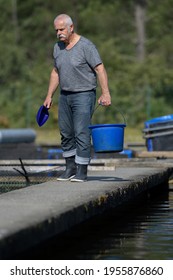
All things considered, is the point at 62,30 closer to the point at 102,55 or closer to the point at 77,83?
the point at 77,83

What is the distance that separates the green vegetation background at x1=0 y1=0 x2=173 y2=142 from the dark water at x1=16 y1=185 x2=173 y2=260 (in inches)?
1033

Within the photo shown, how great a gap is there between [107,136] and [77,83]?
0.70m

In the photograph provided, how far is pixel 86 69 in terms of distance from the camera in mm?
10992

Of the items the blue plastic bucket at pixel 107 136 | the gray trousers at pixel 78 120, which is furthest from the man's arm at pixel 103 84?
the blue plastic bucket at pixel 107 136

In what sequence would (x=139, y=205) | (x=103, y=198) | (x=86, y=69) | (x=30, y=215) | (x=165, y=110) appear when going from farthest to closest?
1. (x=165, y=110)
2. (x=139, y=205)
3. (x=86, y=69)
4. (x=103, y=198)
5. (x=30, y=215)

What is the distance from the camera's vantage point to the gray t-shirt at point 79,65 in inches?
430

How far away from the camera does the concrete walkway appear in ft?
22.8

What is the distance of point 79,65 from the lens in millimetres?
10945

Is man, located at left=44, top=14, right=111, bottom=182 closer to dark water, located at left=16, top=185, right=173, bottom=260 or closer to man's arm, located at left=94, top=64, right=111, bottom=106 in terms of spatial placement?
man's arm, located at left=94, top=64, right=111, bottom=106

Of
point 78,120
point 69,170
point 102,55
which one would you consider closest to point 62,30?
point 78,120

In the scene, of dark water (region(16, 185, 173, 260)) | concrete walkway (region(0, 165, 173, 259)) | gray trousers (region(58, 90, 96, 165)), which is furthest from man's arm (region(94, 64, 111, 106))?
dark water (region(16, 185, 173, 260))

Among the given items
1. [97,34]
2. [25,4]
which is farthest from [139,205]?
[25,4]
